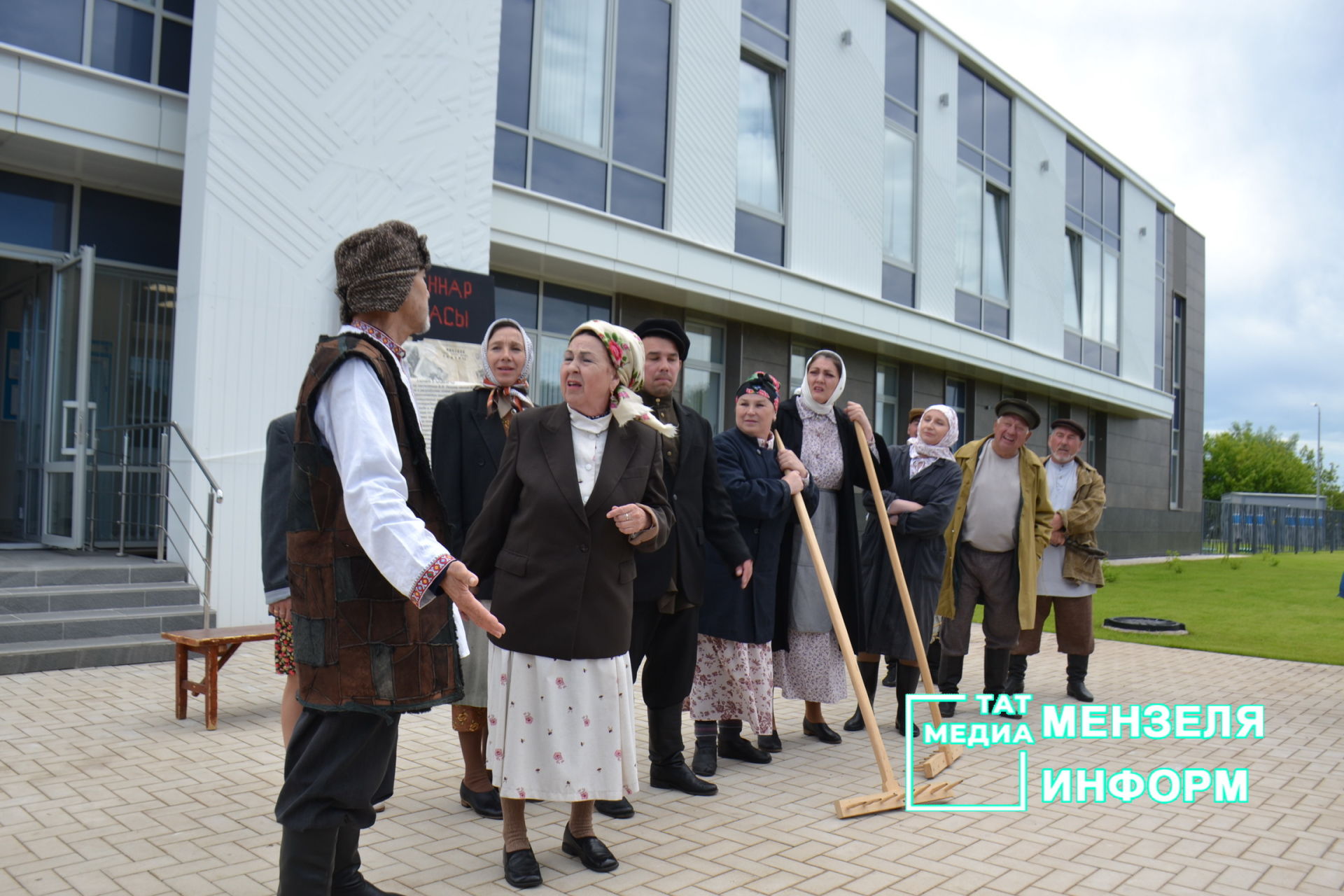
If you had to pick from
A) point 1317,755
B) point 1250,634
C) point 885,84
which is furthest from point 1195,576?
point 1317,755

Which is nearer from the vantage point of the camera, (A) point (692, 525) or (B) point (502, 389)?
(B) point (502, 389)

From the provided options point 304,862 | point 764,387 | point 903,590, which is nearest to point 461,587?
point 304,862

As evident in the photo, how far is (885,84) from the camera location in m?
17.9

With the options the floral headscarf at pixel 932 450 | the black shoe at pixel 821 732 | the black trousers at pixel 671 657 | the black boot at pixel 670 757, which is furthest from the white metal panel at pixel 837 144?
the black boot at pixel 670 757

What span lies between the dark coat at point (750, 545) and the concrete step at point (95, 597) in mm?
5245

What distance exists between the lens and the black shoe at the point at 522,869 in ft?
11.5

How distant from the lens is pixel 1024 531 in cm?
675

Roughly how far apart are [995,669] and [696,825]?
3.40 metres

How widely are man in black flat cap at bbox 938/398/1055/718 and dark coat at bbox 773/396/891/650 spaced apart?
1.14 m

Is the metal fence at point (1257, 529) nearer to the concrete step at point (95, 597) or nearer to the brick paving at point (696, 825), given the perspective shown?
the brick paving at point (696, 825)

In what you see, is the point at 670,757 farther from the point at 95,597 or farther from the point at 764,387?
the point at 95,597

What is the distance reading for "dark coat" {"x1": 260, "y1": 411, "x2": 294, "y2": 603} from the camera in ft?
14.4

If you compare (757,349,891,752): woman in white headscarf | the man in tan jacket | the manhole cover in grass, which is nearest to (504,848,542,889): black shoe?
(757,349,891,752): woman in white headscarf

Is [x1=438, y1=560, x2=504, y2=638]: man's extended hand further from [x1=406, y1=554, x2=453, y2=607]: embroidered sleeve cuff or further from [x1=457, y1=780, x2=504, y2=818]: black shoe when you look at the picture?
[x1=457, y1=780, x2=504, y2=818]: black shoe
